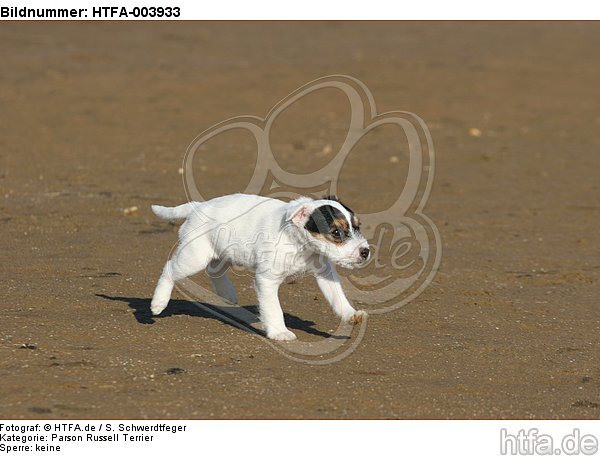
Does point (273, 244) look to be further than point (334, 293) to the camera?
No

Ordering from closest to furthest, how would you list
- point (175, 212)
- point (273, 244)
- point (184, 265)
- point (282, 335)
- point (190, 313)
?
point (273, 244)
point (282, 335)
point (184, 265)
point (175, 212)
point (190, 313)

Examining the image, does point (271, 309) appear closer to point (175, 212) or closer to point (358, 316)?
point (358, 316)

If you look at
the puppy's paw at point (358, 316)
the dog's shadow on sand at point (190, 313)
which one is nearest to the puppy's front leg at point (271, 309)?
the dog's shadow on sand at point (190, 313)

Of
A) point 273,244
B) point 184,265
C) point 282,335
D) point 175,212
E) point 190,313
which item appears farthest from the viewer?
point 190,313

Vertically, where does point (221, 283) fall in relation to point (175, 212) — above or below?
below

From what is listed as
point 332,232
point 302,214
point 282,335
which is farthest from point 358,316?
point 302,214

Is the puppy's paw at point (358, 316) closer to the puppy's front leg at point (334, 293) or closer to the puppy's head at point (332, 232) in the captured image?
the puppy's front leg at point (334, 293)

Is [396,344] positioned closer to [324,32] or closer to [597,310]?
[597,310]

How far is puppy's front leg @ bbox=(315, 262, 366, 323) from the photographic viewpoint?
7.94m

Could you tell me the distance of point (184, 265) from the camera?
8.08m

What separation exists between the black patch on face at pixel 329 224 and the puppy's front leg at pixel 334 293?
418 millimetres

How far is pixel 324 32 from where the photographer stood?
94.5 feet

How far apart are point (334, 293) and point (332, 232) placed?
0.59 metres
